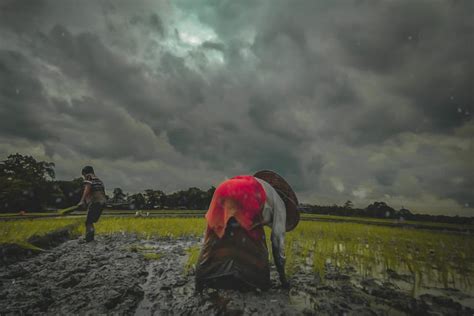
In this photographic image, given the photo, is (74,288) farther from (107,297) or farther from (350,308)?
(350,308)

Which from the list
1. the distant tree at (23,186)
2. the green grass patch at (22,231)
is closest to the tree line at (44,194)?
the distant tree at (23,186)

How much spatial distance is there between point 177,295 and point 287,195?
1998 mm

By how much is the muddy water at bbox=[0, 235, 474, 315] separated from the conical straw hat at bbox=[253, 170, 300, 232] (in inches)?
33.9

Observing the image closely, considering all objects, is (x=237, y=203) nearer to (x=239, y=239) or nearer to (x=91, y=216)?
(x=239, y=239)

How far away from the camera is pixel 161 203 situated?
5075cm

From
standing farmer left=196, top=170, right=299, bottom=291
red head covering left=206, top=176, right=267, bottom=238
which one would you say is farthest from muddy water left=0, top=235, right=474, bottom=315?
red head covering left=206, top=176, right=267, bottom=238

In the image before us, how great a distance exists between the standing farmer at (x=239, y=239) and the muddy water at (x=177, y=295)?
186 millimetres

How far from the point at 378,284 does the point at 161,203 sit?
50172 millimetres


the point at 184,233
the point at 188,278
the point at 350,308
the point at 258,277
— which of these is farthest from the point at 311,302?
the point at 184,233

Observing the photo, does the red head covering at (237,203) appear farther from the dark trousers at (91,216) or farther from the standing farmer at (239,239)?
the dark trousers at (91,216)

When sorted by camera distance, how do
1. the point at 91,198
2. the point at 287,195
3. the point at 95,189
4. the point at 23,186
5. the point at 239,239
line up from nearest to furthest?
1. the point at 239,239
2. the point at 287,195
3. the point at 91,198
4. the point at 95,189
5. the point at 23,186

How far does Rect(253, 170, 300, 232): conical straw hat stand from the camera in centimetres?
399

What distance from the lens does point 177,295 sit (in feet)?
10.5

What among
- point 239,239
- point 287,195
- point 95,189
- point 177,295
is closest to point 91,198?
point 95,189
